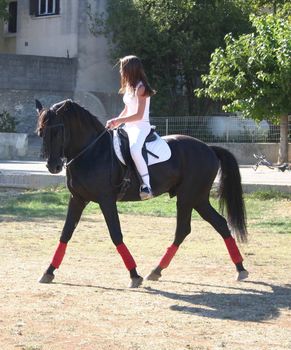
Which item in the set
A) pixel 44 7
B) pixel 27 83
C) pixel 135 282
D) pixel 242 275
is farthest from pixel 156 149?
pixel 44 7

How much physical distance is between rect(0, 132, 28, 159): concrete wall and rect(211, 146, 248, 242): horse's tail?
25.0 metres

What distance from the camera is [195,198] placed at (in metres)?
8.87

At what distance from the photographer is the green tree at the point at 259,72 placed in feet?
64.4

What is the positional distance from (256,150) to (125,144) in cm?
2380

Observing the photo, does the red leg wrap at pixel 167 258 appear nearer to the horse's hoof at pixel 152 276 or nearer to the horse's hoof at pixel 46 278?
the horse's hoof at pixel 152 276

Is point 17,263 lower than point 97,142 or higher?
lower

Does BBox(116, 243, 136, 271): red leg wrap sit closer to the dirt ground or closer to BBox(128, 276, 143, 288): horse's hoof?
BBox(128, 276, 143, 288): horse's hoof

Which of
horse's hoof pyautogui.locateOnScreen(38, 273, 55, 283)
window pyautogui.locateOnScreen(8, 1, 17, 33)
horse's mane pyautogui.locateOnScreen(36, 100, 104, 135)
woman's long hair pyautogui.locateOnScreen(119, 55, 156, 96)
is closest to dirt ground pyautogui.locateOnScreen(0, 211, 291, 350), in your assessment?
horse's hoof pyautogui.locateOnScreen(38, 273, 55, 283)

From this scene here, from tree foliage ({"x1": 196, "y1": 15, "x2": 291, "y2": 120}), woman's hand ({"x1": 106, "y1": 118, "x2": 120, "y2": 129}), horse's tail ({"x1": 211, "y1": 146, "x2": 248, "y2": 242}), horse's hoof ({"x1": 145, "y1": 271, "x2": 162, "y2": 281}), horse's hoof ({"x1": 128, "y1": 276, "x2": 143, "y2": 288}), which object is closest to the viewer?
horse's hoof ({"x1": 128, "y1": 276, "x2": 143, "y2": 288})

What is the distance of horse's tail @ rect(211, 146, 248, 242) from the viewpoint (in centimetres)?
931

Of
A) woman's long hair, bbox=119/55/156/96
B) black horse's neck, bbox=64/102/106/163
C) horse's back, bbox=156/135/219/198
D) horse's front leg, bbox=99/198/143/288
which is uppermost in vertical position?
woman's long hair, bbox=119/55/156/96

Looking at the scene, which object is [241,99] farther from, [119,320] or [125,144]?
Answer: [119,320]

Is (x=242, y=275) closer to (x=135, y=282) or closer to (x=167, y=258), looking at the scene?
(x=167, y=258)

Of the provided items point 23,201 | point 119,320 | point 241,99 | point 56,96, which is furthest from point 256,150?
point 119,320
